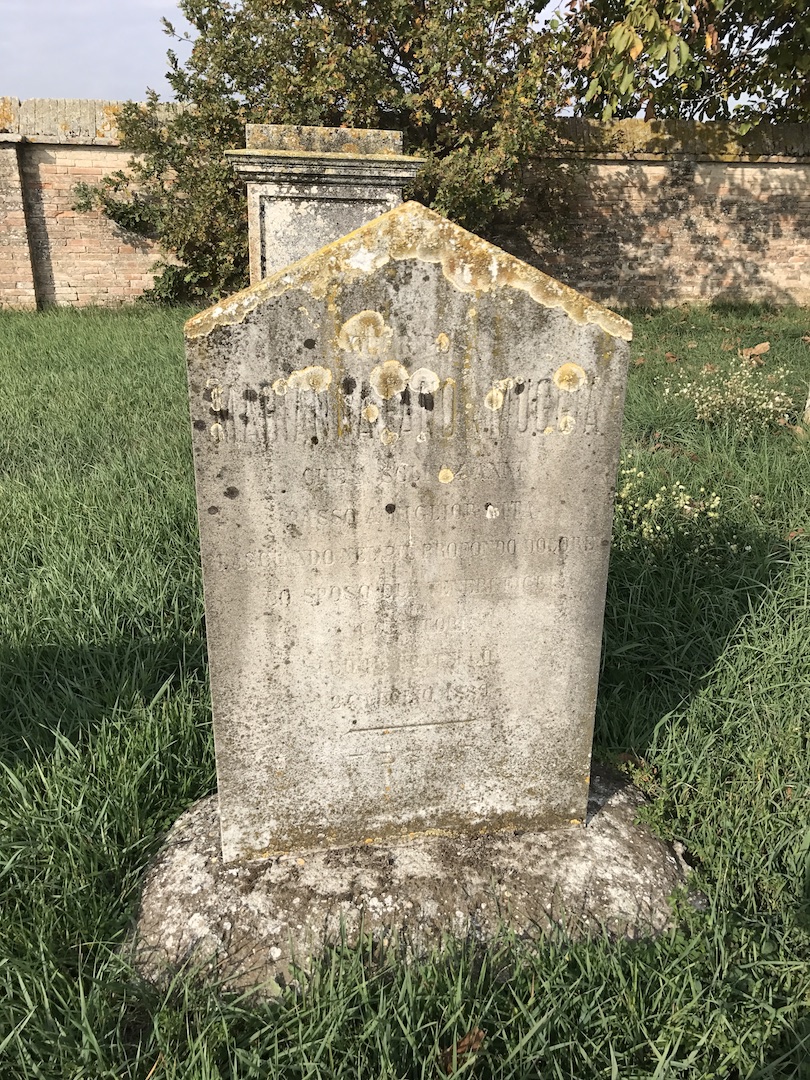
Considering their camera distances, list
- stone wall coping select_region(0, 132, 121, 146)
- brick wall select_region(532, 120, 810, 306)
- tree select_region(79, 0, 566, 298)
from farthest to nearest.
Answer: brick wall select_region(532, 120, 810, 306) → stone wall coping select_region(0, 132, 121, 146) → tree select_region(79, 0, 566, 298)

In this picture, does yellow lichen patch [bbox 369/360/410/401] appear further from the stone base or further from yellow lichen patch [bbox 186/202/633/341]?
the stone base

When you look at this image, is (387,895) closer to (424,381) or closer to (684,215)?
(424,381)

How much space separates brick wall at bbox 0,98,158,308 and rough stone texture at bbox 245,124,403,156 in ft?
21.7

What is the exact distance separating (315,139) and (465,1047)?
4422mm

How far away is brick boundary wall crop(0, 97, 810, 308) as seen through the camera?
9633 mm

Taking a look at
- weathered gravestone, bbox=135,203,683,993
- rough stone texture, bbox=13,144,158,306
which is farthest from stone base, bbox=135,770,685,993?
rough stone texture, bbox=13,144,158,306

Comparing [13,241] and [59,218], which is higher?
[59,218]

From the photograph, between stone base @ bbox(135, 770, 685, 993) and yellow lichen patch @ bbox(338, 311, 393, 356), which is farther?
stone base @ bbox(135, 770, 685, 993)

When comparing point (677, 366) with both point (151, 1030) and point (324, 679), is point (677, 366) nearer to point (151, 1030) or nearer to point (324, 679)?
point (324, 679)

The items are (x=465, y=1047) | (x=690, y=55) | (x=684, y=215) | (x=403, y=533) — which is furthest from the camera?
(x=684, y=215)

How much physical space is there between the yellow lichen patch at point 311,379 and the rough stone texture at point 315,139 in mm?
3312

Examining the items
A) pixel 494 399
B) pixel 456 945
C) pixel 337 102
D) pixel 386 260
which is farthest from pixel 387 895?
pixel 337 102

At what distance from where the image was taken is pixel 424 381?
162 cm

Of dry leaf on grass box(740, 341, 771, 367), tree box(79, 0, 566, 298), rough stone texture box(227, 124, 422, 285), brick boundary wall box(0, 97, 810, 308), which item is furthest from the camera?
brick boundary wall box(0, 97, 810, 308)
